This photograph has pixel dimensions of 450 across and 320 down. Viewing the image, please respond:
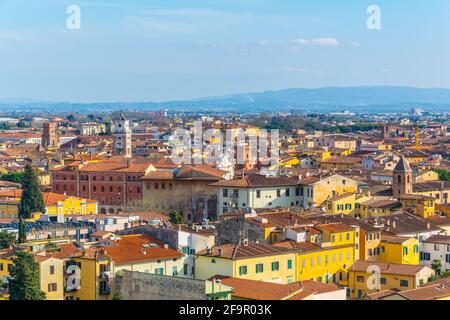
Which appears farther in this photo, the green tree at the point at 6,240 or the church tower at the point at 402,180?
the church tower at the point at 402,180

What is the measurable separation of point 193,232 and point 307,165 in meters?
23.4

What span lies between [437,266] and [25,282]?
7.93 metres

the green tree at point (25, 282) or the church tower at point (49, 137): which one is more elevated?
the green tree at point (25, 282)

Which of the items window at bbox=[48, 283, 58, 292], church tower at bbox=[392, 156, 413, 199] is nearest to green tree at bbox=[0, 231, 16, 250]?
window at bbox=[48, 283, 58, 292]

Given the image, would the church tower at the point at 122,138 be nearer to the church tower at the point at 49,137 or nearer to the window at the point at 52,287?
the church tower at the point at 49,137

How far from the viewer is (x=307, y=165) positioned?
126ft

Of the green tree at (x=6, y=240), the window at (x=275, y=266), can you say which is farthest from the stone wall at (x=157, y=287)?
the green tree at (x=6, y=240)

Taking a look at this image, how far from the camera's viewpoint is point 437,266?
16.7 m

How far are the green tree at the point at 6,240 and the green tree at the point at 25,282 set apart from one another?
4.22 meters

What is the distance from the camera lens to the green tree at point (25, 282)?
1205 centimetres

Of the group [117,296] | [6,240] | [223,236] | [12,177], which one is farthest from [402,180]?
[12,177]
